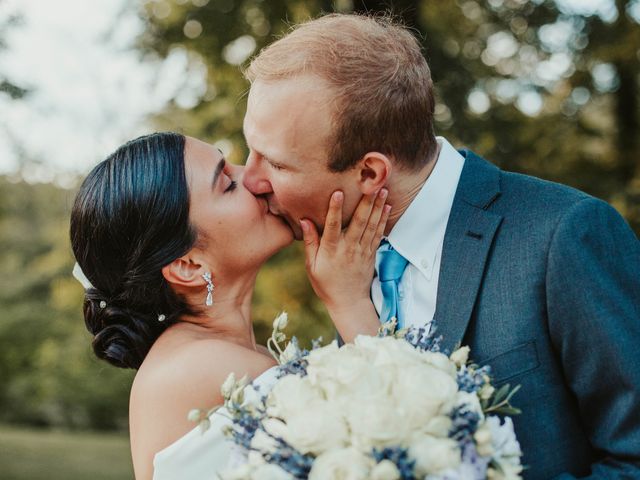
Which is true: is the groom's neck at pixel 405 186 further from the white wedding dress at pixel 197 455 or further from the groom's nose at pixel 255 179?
the white wedding dress at pixel 197 455

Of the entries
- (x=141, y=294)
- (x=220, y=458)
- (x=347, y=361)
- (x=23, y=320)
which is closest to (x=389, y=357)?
(x=347, y=361)

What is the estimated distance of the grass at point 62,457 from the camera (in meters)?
15.3

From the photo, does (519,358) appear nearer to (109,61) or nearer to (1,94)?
(1,94)

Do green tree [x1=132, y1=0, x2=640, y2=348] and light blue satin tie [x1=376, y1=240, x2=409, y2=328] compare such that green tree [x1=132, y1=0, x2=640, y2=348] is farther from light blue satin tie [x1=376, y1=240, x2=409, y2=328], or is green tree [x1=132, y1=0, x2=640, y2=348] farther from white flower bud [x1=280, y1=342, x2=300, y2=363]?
white flower bud [x1=280, y1=342, x2=300, y2=363]

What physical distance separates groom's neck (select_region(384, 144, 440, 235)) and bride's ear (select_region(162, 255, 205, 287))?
971 millimetres

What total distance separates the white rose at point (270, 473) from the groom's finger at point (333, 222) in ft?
4.48

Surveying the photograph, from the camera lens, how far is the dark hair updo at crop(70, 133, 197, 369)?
11.2 feet

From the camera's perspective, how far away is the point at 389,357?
88.0 inches

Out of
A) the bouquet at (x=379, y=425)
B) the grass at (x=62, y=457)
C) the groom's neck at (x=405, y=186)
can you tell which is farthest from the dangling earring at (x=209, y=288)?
the grass at (x=62, y=457)

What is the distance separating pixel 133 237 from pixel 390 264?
1194 millimetres

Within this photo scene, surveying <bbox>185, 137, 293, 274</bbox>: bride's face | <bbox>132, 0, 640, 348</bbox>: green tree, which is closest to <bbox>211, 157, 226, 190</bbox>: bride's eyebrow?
<bbox>185, 137, 293, 274</bbox>: bride's face

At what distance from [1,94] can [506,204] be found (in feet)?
29.8

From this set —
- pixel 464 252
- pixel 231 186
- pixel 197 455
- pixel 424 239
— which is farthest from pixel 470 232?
pixel 197 455

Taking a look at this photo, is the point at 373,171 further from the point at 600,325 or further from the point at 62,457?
the point at 62,457
